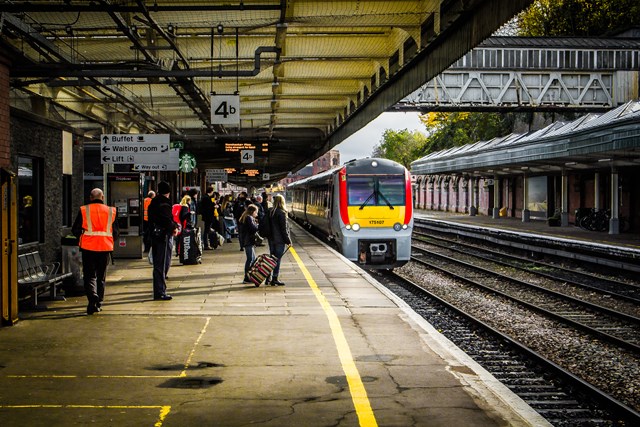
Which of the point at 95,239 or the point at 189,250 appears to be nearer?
the point at 95,239

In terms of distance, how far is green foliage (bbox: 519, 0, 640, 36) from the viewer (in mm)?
52562

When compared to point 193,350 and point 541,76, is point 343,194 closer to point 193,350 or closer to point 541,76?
point 193,350

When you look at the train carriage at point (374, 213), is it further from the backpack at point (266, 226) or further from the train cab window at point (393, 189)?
the backpack at point (266, 226)

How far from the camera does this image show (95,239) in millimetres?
9930

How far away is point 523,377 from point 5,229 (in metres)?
6.35

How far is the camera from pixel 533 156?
1294 inches

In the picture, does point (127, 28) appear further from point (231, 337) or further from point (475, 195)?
point (475, 195)

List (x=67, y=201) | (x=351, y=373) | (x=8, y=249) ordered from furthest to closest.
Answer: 1. (x=67, y=201)
2. (x=8, y=249)
3. (x=351, y=373)

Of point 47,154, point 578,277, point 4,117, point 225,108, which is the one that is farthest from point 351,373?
point 578,277

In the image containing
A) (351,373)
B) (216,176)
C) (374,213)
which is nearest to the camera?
(351,373)

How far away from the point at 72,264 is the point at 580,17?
52.8 m

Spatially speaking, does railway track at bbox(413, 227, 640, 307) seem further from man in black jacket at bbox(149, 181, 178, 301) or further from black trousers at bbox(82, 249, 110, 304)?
black trousers at bbox(82, 249, 110, 304)

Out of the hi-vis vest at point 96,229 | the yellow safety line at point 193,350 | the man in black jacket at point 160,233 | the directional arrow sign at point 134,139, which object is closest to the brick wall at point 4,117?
the hi-vis vest at point 96,229

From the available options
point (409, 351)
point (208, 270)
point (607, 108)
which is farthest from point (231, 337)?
point (607, 108)
